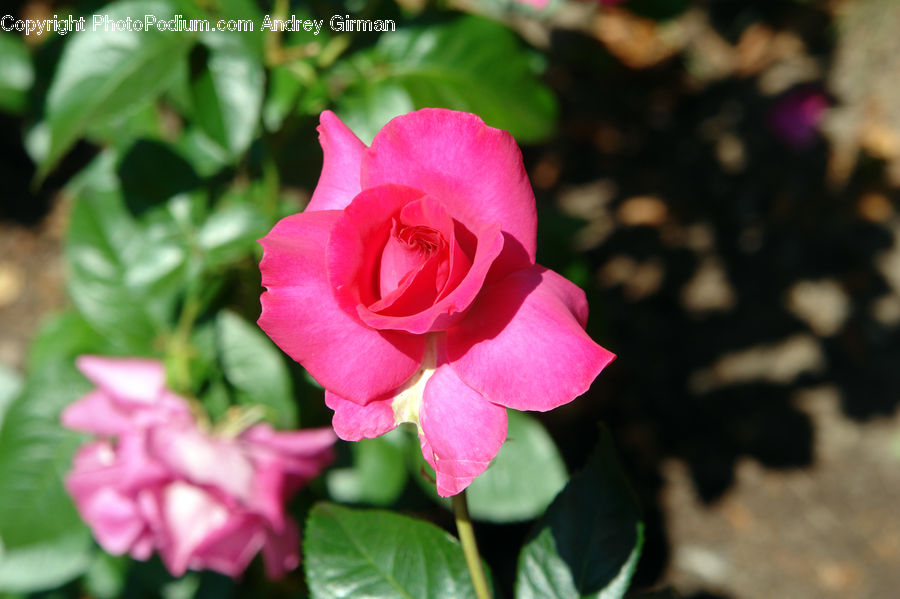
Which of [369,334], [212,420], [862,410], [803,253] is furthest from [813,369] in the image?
[369,334]

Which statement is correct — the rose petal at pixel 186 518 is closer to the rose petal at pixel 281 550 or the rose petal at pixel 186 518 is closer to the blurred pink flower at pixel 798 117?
the rose petal at pixel 281 550

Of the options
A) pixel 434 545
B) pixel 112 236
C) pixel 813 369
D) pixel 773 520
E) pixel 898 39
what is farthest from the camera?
pixel 898 39

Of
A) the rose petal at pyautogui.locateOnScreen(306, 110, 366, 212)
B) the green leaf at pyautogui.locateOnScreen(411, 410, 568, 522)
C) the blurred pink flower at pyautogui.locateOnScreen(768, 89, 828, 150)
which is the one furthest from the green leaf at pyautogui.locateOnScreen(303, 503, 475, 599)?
the blurred pink flower at pyautogui.locateOnScreen(768, 89, 828, 150)

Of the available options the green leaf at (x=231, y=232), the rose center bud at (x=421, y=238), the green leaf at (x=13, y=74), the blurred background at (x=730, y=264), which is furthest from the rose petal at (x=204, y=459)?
the blurred background at (x=730, y=264)

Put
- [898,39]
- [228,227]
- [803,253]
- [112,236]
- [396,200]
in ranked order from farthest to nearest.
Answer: [898,39] → [803,253] → [112,236] → [228,227] → [396,200]

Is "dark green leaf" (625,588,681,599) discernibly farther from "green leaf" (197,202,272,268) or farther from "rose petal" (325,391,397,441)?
"green leaf" (197,202,272,268)

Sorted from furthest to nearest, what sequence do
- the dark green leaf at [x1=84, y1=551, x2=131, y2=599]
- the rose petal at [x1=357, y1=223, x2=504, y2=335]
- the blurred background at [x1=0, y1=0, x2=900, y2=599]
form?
1. the blurred background at [x1=0, y1=0, x2=900, y2=599]
2. the dark green leaf at [x1=84, y1=551, x2=131, y2=599]
3. the rose petal at [x1=357, y1=223, x2=504, y2=335]

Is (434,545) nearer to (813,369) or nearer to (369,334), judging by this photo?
(369,334)
